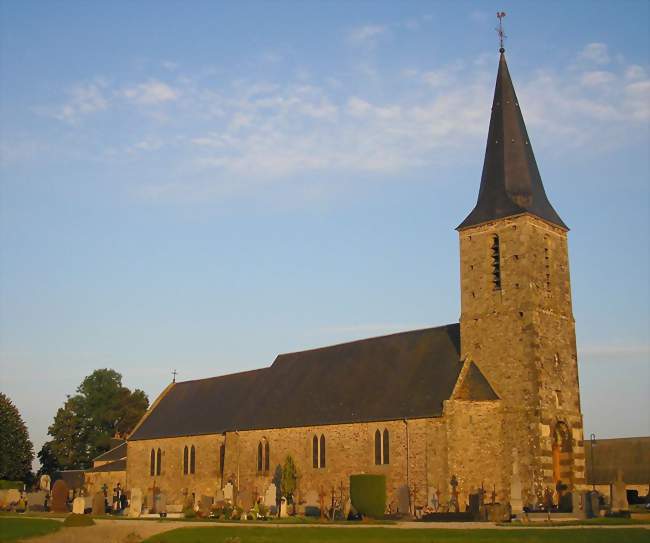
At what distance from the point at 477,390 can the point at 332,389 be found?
9396 millimetres

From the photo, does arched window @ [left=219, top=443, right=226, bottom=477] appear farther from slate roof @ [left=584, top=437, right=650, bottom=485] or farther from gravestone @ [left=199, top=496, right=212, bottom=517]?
slate roof @ [left=584, top=437, right=650, bottom=485]

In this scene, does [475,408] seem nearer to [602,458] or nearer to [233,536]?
[233,536]

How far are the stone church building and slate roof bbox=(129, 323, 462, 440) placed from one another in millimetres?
85

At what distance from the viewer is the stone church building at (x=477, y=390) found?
37000 millimetres

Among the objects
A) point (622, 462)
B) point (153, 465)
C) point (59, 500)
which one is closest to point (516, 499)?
point (59, 500)

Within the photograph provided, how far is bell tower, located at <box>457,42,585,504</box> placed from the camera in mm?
37344

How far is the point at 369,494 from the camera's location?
34438mm

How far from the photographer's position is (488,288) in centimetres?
3994

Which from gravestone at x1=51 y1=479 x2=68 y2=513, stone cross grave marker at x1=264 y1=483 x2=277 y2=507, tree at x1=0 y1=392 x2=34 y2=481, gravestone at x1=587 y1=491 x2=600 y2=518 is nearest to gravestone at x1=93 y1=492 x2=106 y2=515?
gravestone at x1=51 y1=479 x2=68 y2=513

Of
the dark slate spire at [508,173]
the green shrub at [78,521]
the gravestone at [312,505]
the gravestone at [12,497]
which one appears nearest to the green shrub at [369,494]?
the gravestone at [312,505]

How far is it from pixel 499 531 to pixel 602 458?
3473 centimetres

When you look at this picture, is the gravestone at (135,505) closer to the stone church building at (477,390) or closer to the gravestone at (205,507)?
the gravestone at (205,507)

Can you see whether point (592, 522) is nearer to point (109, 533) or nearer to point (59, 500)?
point (109, 533)

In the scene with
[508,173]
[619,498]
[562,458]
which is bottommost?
[619,498]
